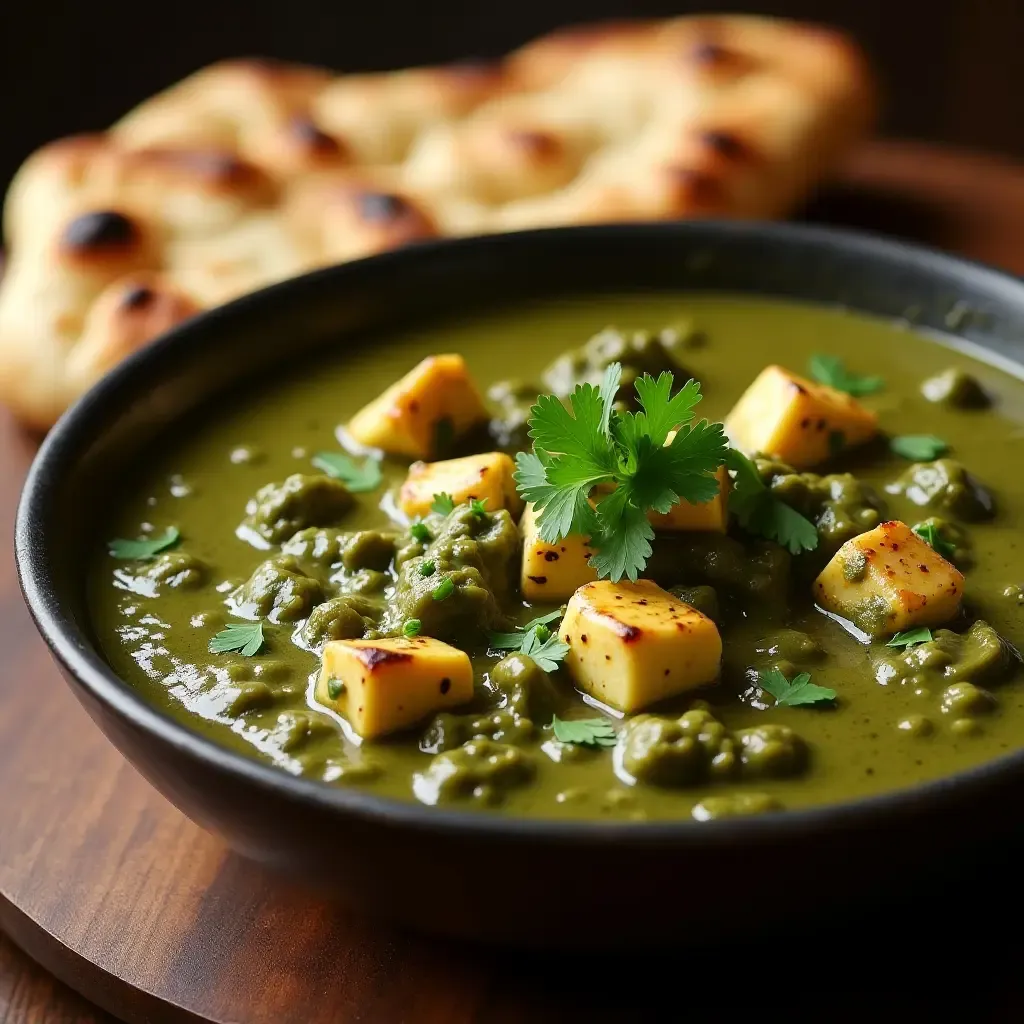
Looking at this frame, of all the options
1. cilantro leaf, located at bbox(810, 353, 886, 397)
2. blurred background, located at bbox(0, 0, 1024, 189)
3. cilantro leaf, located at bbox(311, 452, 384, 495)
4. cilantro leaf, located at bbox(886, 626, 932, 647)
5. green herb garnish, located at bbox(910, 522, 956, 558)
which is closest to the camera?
Result: cilantro leaf, located at bbox(886, 626, 932, 647)

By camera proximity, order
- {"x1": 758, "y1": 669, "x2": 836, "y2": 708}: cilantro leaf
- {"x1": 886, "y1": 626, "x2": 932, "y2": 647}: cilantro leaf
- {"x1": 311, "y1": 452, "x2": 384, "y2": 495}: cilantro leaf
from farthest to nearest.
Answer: {"x1": 311, "y1": 452, "x2": 384, "y2": 495}: cilantro leaf → {"x1": 886, "y1": 626, "x2": 932, "y2": 647}: cilantro leaf → {"x1": 758, "y1": 669, "x2": 836, "y2": 708}: cilantro leaf

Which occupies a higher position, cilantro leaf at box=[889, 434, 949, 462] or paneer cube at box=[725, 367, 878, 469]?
paneer cube at box=[725, 367, 878, 469]

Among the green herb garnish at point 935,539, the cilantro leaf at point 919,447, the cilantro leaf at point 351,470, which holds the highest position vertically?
the green herb garnish at point 935,539

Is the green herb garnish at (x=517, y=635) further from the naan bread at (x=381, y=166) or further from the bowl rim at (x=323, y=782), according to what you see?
the naan bread at (x=381, y=166)

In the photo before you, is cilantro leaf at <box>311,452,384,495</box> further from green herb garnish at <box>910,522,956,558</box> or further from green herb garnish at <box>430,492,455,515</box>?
green herb garnish at <box>910,522,956,558</box>

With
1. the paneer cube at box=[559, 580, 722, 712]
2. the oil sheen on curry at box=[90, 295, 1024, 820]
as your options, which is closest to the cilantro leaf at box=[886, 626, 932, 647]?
the oil sheen on curry at box=[90, 295, 1024, 820]

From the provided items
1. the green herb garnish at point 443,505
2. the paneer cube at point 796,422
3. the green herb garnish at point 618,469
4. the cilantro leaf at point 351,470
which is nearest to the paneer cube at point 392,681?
the green herb garnish at point 618,469

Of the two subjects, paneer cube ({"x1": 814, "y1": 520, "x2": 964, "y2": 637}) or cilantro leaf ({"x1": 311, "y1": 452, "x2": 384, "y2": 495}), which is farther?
cilantro leaf ({"x1": 311, "y1": 452, "x2": 384, "y2": 495})
